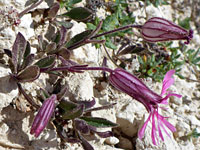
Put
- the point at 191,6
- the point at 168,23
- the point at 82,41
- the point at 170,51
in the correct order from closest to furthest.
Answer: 1. the point at 168,23
2. the point at 82,41
3. the point at 170,51
4. the point at 191,6

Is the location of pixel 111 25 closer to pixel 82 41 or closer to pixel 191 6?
pixel 82 41

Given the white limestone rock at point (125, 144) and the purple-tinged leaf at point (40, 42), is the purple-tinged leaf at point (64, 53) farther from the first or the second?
the white limestone rock at point (125, 144)

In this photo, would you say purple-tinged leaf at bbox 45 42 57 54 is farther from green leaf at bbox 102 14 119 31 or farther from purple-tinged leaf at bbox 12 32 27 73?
green leaf at bbox 102 14 119 31

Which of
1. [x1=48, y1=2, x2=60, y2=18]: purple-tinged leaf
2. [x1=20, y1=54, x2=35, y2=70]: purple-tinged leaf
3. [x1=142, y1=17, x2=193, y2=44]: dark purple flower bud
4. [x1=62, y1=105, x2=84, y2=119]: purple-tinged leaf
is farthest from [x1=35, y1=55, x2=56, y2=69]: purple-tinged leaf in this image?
[x1=142, y1=17, x2=193, y2=44]: dark purple flower bud

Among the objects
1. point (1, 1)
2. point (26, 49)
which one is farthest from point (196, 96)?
point (1, 1)

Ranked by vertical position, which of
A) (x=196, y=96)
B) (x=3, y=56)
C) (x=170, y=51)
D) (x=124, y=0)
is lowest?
(x=196, y=96)
